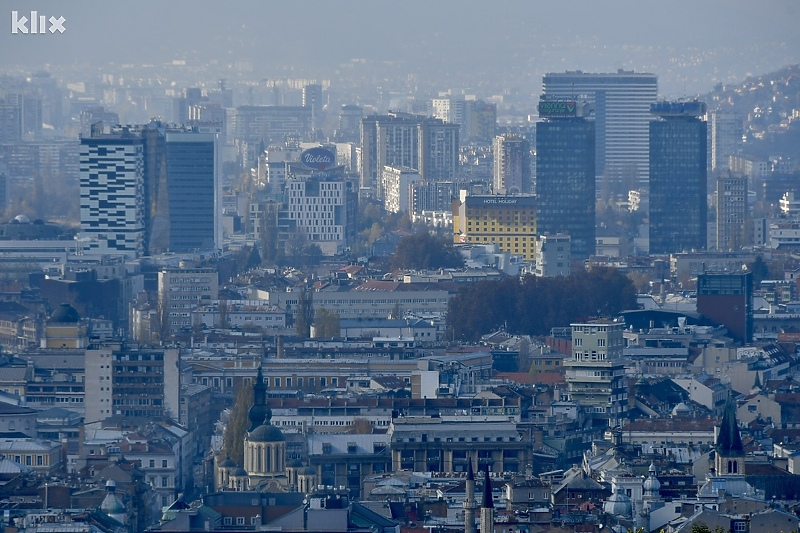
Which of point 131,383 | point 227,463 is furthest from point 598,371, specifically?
point 227,463

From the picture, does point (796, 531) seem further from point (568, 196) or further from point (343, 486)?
point (568, 196)

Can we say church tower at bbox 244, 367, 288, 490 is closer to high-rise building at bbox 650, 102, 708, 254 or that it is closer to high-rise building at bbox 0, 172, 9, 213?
high-rise building at bbox 650, 102, 708, 254

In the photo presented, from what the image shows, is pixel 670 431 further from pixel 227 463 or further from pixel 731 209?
pixel 731 209

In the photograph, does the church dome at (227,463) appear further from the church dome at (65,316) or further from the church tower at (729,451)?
the church dome at (65,316)

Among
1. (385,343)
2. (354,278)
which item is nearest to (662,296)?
(354,278)

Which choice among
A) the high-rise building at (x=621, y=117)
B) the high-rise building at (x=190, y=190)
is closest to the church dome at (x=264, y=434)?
the high-rise building at (x=190, y=190)

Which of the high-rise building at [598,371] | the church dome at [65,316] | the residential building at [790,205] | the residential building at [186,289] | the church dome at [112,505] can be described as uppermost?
the residential building at [790,205]

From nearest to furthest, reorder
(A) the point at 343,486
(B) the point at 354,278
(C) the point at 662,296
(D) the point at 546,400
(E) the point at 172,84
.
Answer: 1. (A) the point at 343,486
2. (D) the point at 546,400
3. (C) the point at 662,296
4. (B) the point at 354,278
5. (E) the point at 172,84
